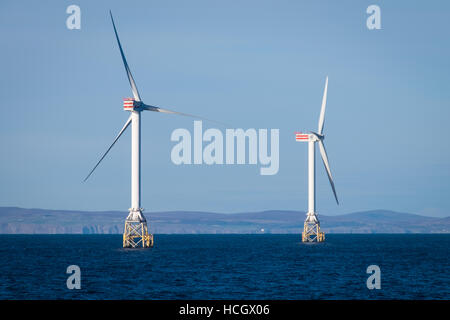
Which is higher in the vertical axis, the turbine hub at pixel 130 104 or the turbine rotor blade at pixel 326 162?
the turbine hub at pixel 130 104

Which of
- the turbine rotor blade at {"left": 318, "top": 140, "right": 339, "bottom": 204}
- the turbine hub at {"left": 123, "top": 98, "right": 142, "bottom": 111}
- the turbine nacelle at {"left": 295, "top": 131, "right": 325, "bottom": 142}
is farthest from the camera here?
the turbine nacelle at {"left": 295, "top": 131, "right": 325, "bottom": 142}

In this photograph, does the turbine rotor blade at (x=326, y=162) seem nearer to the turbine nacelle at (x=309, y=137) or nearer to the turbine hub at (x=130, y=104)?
the turbine nacelle at (x=309, y=137)

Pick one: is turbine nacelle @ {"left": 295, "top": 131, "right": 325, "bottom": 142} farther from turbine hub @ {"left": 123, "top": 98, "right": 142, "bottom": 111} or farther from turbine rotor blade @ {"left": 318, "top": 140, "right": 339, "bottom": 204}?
turbine hub @ {"left": 123, "top": 98, "right": 142, "bottom": 111}

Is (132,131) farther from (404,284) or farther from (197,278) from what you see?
(404,284)

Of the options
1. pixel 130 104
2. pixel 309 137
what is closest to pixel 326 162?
pixel 309 137

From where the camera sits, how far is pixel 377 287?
2778 inches

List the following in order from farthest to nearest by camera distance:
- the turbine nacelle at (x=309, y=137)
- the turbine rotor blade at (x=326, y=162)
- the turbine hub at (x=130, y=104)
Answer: the turbine nacelle at (x=309, y=137) < the turbine rotor blade at (x=326, y=162) < the turbine hub at (x=130, y=104)

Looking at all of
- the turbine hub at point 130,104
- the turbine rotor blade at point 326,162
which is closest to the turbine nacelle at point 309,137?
the turbine rotor blade at point 326,162

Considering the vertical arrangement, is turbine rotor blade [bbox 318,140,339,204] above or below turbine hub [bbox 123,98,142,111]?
below

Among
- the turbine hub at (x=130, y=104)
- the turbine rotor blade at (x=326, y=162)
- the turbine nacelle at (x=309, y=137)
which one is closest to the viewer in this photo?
the turbine hub at (x=130, y=104)

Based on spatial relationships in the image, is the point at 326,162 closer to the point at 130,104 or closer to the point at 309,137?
the point at 309,137

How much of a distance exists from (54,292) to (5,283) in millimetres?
12624

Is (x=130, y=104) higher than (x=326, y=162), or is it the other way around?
(x=130, y=104)

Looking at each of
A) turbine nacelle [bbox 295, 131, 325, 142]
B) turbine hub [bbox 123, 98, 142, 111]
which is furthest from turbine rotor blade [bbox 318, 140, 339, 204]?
turbine hub [bbox 123, 98, 142, 111]
